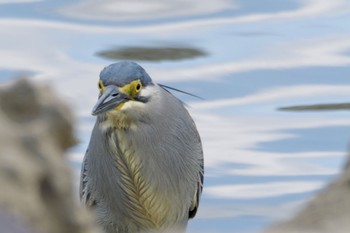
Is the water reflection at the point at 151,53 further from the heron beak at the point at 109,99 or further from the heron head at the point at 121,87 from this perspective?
the heron beak at the point at 109,99

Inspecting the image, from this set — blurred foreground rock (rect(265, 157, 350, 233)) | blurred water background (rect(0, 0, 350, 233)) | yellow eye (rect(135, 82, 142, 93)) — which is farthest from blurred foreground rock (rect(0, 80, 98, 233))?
blurred water background (rect(0, 0, 350, 233))

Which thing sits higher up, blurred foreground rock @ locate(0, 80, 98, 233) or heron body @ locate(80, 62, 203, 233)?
blurred foreground rock @ locate(0, 80, 98, 233)

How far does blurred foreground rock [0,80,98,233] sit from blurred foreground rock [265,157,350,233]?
433 mm

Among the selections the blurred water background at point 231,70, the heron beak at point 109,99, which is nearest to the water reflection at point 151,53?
the blurred water background at point 231,70

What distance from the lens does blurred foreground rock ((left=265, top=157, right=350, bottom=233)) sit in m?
2.67

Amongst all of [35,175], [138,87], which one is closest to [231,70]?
[138,87]

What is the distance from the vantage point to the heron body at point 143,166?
6.72 metres

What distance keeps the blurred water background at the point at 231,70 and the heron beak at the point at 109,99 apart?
1.62 meters

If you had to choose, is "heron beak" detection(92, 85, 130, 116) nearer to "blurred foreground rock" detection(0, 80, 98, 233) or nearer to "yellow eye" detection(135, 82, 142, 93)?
"yellow eye" detection(135, 82, 142, 93)

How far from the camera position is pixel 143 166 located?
689cm

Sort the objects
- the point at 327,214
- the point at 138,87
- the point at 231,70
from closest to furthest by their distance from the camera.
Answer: the point at 327,214
the point at 138,87
the point at 231,70

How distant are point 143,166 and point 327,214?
13.6ft

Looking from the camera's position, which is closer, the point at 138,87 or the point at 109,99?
the point at 109,99

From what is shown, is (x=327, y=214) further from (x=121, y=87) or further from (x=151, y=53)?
(x=151, y=53)
